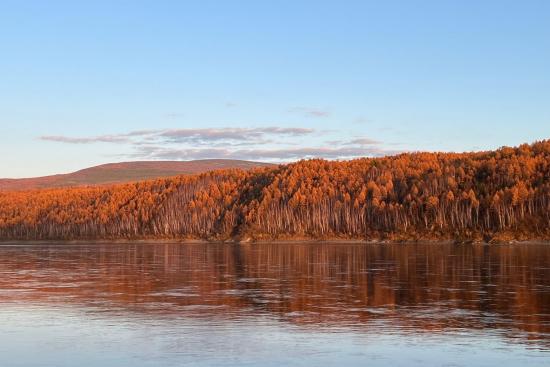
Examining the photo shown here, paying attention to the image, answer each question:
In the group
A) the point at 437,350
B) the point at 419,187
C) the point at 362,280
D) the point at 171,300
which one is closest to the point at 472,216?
the point at 419,187

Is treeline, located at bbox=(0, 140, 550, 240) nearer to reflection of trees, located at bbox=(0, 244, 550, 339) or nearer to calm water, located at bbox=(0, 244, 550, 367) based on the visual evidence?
reflection of trees, located at bbox=(0, 244, 550, 339)

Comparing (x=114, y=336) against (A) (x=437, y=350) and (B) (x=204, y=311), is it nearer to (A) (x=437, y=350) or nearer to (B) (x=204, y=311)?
(B) (x=204, y=311)

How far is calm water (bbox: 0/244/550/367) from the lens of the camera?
22.4 m

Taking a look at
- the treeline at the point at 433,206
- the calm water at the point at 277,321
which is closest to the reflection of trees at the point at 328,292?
the calm water at the point at 277,321

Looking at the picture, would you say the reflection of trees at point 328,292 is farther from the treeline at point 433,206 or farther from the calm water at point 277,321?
the treeline at point 433,206

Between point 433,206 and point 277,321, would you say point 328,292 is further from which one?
point 433,206

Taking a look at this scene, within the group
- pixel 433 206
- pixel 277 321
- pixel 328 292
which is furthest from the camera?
pixel 433 206

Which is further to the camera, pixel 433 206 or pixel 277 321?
pixel 433 206

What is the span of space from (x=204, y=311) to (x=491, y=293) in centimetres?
1547

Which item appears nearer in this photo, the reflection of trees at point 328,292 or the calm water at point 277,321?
the calm water at point 277,321

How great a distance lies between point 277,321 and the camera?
29578mm

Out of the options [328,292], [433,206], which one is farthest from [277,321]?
[433,206]

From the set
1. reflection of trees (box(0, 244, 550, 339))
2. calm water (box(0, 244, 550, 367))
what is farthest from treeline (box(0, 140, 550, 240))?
calm water (box(0, 244, 550, 367))

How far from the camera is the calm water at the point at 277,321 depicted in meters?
22.4
